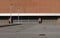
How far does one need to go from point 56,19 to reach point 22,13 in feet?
33.3

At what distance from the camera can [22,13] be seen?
164ft
